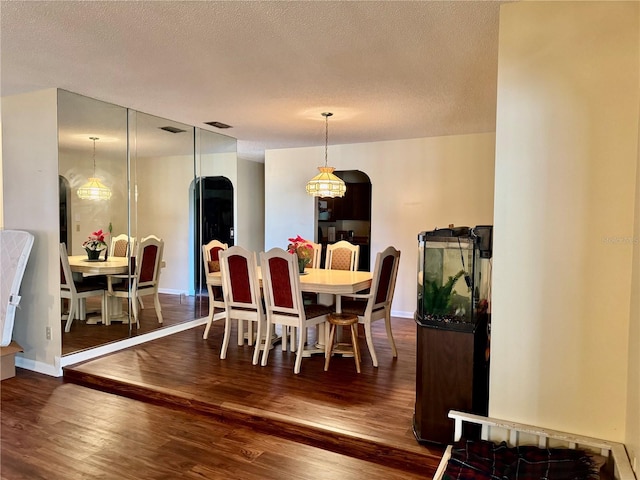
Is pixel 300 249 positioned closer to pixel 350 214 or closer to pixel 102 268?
pixel 102 268

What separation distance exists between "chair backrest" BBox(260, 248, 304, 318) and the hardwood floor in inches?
21.4

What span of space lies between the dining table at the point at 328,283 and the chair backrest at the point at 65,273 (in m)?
1.23

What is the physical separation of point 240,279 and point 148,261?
1.40 meters

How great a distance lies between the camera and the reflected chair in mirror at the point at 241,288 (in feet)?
12.7

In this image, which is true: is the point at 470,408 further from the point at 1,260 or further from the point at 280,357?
the point at 1,260

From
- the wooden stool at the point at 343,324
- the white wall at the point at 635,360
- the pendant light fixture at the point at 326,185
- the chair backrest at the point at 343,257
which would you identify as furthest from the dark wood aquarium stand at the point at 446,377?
the chair backrest at the point at 343,257

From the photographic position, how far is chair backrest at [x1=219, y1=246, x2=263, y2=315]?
3.86 m

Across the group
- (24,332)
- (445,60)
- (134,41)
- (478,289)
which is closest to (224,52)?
(134,41)

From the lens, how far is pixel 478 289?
254 cm

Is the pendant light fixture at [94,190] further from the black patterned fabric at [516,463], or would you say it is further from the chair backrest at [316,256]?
the black patterned fabric at [516,463]

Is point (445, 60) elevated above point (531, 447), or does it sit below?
above

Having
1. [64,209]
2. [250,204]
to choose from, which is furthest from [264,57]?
[250,204]

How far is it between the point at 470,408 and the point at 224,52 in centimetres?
260

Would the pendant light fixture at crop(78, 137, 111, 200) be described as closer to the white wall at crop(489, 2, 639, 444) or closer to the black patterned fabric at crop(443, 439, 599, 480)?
the white wall at crop(489, 2, 639, 444)
